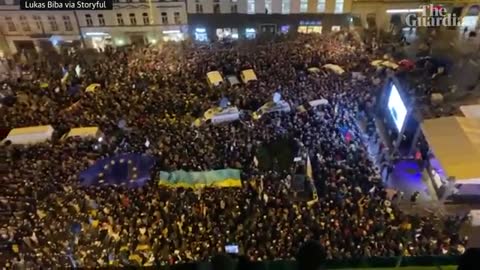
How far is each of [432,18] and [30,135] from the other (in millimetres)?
9722

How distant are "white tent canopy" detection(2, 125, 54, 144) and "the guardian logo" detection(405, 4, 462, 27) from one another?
8611mm

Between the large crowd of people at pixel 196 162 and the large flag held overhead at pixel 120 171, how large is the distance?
0.14 m

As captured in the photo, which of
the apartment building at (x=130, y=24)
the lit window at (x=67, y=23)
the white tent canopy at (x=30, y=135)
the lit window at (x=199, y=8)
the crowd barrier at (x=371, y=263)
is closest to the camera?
the crowd barrier at (x=371, y=263)

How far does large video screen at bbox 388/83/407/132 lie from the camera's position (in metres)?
8.54

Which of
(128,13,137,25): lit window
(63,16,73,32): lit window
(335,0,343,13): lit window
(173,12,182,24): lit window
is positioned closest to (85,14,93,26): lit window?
(63,16,73,32): lit window

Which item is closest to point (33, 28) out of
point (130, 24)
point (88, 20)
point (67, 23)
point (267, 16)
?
point (67, 23)

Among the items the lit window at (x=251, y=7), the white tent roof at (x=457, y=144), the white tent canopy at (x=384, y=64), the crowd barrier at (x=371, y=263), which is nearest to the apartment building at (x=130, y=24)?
the lit window at (x=251, y=7)

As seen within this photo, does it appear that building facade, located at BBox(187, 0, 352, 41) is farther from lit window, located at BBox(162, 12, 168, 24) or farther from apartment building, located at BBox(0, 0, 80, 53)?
apartment building, located at BBox(0, 0, 80, 53)

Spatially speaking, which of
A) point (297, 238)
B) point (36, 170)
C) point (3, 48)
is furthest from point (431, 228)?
point (3, 48)

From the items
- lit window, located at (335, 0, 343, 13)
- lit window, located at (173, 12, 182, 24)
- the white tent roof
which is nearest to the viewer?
the white tent roof

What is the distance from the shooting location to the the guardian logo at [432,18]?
1226 centimetres

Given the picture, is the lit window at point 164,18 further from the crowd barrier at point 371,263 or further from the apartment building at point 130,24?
the crowd barrier at point 371,263

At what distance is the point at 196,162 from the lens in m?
8.17

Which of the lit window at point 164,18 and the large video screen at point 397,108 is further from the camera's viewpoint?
the lit window at point 164,18
